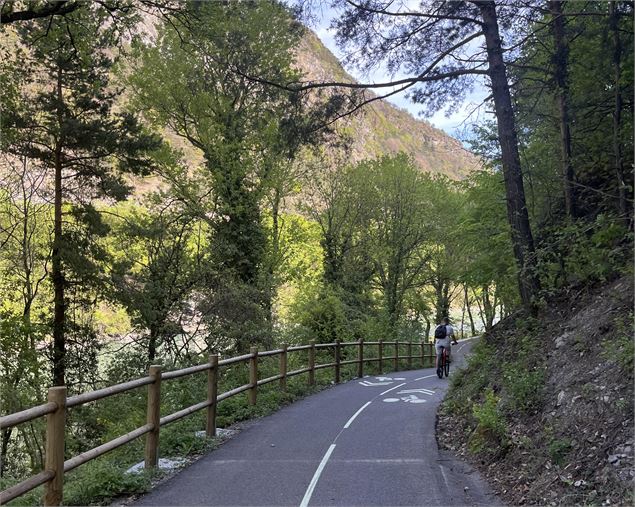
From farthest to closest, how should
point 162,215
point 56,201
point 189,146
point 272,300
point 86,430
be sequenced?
1. point 189,146
2. point 272,300
3. point 162,215
4. point 56,201
5. point 86,430

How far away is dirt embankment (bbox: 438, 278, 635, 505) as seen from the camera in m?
4.64

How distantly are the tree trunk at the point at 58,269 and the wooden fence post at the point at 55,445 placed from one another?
11.2m

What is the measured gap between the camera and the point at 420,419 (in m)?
10.1

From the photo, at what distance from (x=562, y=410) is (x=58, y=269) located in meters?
14.0

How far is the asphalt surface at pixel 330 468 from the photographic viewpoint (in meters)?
5.37

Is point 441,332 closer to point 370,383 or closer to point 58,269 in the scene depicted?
point 370,383

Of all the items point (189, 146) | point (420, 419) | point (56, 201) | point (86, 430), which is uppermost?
point (189, 146)

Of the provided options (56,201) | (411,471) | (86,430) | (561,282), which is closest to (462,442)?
(411,471)

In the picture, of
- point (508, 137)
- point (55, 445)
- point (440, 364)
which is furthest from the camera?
point (440, 364)

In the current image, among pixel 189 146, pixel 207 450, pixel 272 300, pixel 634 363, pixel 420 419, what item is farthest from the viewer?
pixel 189 146

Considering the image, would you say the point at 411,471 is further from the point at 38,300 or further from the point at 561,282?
the point at 38,300

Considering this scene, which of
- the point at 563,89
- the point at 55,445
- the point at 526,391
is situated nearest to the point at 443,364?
the point at 563,89

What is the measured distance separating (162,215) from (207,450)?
13.1 meters

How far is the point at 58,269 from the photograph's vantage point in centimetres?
1550
